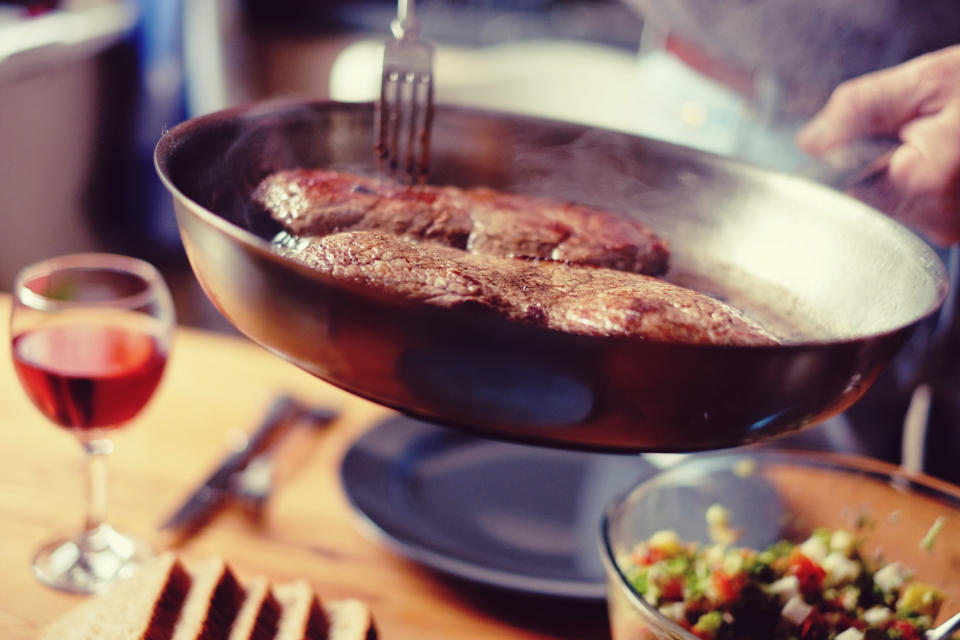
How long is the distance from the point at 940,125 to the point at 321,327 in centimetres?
75

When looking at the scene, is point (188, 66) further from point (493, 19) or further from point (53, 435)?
point (53, 435)

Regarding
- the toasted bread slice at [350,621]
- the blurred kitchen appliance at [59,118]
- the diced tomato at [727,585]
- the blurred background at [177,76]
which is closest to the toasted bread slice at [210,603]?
the toasted bread slice at [350,621]

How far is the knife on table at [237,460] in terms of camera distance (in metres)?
1.18

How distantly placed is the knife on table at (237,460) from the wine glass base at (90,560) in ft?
0.19

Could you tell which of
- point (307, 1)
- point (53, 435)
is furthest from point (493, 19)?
point (53, 435)

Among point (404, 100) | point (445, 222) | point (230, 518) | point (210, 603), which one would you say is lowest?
point (230, 518)

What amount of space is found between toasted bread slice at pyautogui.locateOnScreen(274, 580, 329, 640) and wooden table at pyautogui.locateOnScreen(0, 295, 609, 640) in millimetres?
92

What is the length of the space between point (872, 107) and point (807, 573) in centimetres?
54

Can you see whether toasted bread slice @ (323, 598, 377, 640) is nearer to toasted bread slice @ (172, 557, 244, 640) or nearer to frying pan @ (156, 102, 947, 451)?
toasted bread slice @ (172, 557, 244, 640)

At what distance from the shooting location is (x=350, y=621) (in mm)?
960

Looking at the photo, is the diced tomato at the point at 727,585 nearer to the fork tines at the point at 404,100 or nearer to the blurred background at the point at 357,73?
the fork tines at the point at 404,100

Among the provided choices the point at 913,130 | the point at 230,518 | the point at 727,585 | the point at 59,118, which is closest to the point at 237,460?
the point at 230,518

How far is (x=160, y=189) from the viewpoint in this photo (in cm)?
422

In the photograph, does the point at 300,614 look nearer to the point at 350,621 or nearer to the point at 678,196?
the point at 350,621
